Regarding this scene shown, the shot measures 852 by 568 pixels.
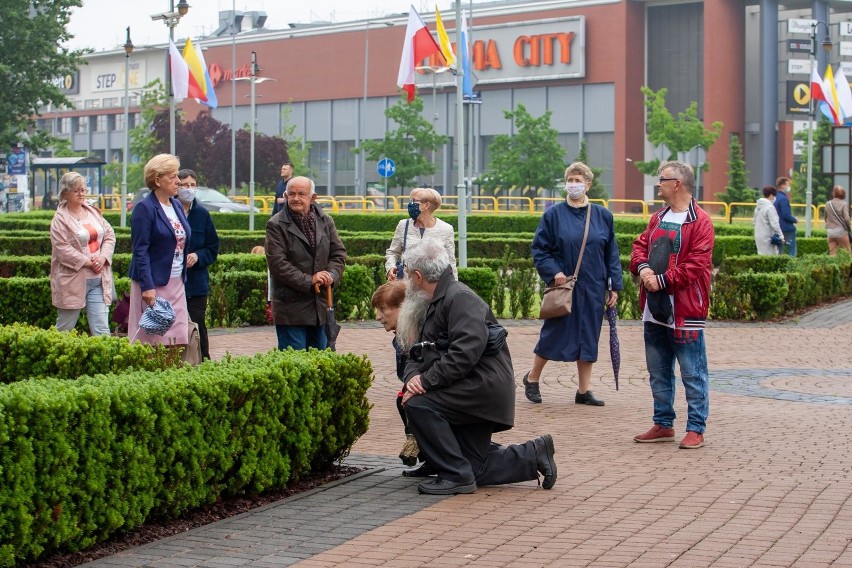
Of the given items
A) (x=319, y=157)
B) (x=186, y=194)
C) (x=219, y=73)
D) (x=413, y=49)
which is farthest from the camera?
(x=219, y=73)

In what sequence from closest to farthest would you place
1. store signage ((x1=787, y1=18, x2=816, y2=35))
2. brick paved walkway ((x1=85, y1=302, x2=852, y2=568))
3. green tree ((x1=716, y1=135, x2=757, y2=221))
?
brick paved walkway ((x1=85, y1=302, x2=852, y2=568)) < green tree ((x1=716, y1=135, x2=757, y2=221)) < store signage ((x1=787, y1=18, x2=816, y2=35))

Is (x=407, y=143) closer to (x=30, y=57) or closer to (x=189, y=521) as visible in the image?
(x=30, y=57)

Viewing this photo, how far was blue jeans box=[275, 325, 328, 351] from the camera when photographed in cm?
902

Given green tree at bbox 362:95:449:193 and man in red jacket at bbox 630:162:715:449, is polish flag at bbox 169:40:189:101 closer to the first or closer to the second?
man in red jacket at bbox 630:162:715:449

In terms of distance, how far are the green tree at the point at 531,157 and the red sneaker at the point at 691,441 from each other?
50.0 m

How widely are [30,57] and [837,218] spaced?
36907 mm

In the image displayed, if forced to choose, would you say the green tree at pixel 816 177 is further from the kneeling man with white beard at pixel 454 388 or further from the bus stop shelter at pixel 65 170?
the kneeling man with white beard at pixel 454 388

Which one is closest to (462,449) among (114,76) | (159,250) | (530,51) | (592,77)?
(159,250)

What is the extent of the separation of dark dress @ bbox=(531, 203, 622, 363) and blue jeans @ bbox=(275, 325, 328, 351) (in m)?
1.71

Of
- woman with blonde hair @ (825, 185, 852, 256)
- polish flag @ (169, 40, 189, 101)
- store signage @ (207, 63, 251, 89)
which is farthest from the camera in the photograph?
store signage @ (207, 63, 251, 89)

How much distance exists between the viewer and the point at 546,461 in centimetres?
691

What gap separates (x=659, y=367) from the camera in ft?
27.6

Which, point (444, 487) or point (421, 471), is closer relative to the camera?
point (444, 487)

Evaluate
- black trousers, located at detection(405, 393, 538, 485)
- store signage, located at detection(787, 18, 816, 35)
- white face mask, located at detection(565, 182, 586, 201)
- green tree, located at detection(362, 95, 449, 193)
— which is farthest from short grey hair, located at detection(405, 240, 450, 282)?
store signage, located at detection(787, 18, 816, 35)
